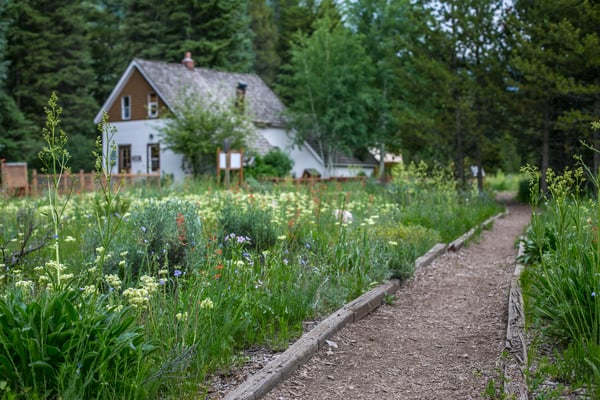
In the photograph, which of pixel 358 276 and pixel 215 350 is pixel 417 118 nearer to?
pixel 358 276

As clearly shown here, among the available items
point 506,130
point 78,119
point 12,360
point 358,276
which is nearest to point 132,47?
point 78,119

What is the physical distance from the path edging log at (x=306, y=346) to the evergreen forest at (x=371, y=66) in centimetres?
917

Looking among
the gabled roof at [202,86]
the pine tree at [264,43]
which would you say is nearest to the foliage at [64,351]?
the gabled roof at [202,86]

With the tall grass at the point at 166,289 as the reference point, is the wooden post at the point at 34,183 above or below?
above

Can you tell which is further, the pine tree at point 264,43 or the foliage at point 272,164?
the pine tree at point 264,43

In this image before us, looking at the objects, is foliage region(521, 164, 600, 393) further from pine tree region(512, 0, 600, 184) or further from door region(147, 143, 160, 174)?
door region(147, 143, 160, 174)

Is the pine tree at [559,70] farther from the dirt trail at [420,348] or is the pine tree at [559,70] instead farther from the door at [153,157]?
the door at [153,157]

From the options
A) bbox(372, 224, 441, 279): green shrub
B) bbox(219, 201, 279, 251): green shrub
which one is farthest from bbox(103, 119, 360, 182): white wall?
bbox(219, 201, 279, 251): green shrub

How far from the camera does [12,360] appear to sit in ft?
9.64

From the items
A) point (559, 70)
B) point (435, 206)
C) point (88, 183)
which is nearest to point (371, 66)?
point (559, 70)

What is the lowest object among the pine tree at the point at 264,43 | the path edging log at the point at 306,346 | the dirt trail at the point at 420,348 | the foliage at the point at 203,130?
the dirt trail at the point at 420,348

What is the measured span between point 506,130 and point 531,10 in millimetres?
4655

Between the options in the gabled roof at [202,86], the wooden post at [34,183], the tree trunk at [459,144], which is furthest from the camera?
the gabled roof at [202,86]

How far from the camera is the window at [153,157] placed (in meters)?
31.2
